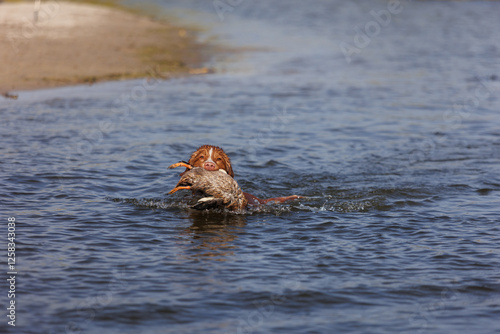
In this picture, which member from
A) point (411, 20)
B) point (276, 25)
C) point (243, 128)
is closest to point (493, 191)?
point (243, 128)

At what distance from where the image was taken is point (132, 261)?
7.59 m

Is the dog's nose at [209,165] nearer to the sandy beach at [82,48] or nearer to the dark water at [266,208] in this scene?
the dark water at [266,208]

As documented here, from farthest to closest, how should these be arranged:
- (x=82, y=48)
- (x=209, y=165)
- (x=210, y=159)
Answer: (x=82, y=48)
(x=210, y=159)
(x=209, y=165)

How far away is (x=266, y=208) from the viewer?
9695mm

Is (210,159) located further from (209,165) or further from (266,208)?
(266,208)

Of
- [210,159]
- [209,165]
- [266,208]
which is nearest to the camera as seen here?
[209,165]

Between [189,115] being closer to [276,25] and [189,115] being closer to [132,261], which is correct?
[132,261]

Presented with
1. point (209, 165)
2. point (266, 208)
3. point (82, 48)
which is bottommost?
point (266, 208)

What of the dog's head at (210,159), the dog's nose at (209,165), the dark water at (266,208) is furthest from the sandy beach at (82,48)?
the dog's nose at (209,165)

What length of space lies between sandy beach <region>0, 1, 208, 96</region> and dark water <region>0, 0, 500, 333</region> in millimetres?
1270

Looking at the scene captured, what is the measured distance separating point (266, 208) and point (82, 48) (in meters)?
15.8

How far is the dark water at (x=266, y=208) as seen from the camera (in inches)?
257

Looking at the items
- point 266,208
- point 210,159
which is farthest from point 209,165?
point 266,208

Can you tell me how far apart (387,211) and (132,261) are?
415 centimetres
